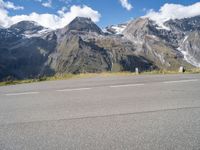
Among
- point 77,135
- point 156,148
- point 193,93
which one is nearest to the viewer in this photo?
point 156,148

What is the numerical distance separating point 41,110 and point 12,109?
3.62ft

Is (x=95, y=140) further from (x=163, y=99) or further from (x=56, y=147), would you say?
(x=163, y=99)

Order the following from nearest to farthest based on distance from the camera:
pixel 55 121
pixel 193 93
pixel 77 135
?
pixel 77 135
pixel 55 121
pixel 193 93

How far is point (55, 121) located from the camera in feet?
22.8

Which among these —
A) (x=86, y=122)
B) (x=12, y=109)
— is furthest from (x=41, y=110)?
(x=86, y=122)

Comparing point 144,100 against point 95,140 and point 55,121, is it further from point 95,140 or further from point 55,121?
point 95,140

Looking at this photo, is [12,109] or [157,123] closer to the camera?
[157,123]

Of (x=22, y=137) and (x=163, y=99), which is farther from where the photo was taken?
(x=163, y=99)

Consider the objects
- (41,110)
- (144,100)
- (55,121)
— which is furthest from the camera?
(144,100)

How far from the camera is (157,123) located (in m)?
6.37

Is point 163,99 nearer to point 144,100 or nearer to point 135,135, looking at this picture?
point 144,100

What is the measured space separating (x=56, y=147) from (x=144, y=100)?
460 centimetres

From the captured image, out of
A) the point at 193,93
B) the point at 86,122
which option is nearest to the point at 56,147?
the point at 86,122

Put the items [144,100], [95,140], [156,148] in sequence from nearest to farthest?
[156,148]
[95,140]
[144,100]
